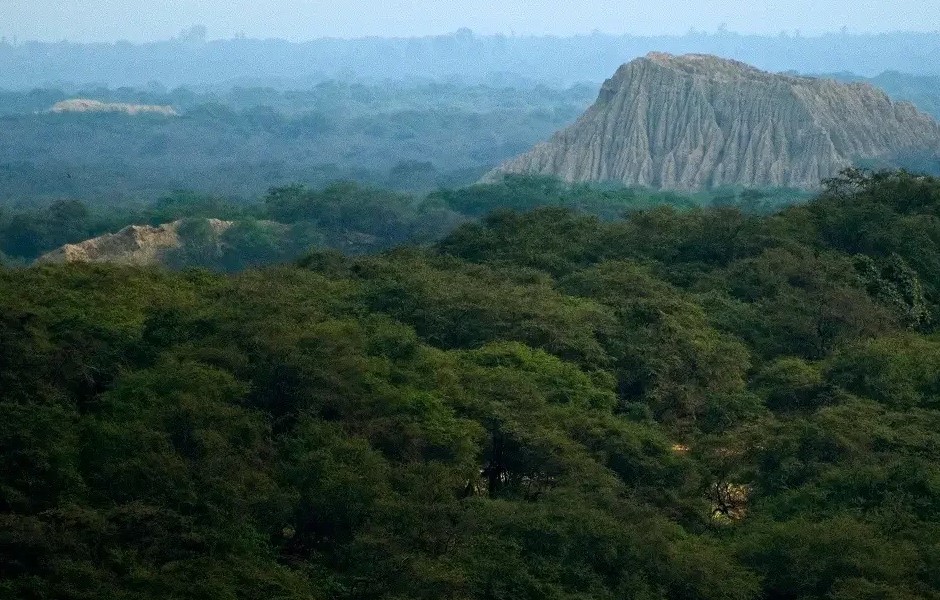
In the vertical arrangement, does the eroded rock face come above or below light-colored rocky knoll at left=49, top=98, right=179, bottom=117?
above

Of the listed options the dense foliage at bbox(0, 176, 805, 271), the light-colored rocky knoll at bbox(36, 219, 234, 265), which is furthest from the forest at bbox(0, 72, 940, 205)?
the light-colored rocky knoll at bbox(36, 219, 234, 265)

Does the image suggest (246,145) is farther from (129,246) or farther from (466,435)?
(466,435)

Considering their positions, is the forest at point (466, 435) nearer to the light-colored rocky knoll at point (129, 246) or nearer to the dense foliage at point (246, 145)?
the light-colored rocky knoll at point (129, 246)

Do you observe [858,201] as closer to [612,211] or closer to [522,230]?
[522,230]

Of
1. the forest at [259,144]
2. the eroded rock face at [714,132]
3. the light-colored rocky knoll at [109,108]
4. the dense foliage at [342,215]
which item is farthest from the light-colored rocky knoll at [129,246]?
the light-colored rocky knoll at [109,108]

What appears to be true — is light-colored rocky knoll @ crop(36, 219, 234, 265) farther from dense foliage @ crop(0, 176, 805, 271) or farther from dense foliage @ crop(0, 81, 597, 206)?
dense foliage @ crop(0, 81, 597, 206)
